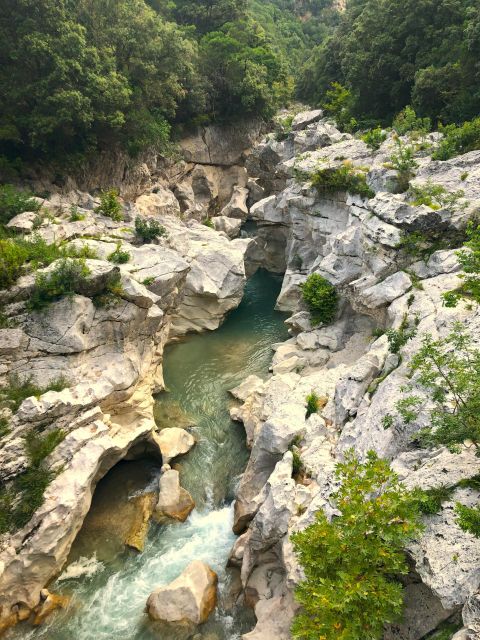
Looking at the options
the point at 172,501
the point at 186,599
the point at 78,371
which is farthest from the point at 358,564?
the point at 78,371

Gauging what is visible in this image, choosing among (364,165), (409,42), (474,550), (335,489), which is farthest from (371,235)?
(409,42)

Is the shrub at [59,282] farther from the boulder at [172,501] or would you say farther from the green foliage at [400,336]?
the green foliage at [400,336]

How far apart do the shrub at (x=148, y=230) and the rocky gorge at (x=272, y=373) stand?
1.64 feet

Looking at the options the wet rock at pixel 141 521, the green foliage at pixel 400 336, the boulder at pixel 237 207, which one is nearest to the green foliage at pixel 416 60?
the boulder at pixel 237 207

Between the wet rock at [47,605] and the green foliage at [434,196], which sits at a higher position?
the green foliage at [434,196]

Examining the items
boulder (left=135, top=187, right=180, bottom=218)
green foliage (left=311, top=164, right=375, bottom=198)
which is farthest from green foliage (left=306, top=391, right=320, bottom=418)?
boulder (left=135, top=187, right=180, bottom=218)

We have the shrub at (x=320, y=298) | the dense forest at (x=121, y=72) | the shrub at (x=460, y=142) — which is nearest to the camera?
the shrub at (x=460, y=142)

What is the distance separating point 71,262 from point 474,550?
53.6 ft

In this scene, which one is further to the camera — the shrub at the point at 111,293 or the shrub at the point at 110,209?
the shrub at the point at 110,209

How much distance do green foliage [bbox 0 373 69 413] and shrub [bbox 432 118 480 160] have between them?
2313cm

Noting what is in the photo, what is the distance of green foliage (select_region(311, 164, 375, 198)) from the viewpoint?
24522mm

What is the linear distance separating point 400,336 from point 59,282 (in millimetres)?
13772

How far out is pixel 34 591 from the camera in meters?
12.3

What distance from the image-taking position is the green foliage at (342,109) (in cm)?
3558
